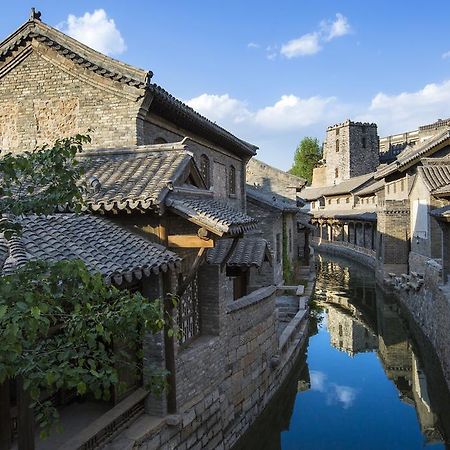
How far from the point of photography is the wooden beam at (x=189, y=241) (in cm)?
804

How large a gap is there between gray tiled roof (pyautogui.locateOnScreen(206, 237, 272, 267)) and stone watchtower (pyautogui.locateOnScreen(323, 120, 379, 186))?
48.5m

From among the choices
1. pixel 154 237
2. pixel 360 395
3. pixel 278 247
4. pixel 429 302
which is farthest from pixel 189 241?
pixel 278 247

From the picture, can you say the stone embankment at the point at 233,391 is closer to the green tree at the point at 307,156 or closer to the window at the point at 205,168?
the window at the point at 205,168

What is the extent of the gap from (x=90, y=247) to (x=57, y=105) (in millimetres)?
7897

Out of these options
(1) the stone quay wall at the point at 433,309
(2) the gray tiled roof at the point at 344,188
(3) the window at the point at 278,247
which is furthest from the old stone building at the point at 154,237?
(2) the gray tiled roof at the point at 344,188

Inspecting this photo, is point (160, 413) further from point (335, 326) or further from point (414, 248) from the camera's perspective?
point (414, 248)

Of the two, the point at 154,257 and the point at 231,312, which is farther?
the point at 231,312

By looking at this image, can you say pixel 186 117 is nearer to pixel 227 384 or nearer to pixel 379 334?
pixel 227 384

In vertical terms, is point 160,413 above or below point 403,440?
above

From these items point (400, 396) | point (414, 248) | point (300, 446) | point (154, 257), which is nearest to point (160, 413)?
point (154, 257)

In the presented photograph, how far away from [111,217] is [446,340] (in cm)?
1045

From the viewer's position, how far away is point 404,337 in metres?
18.9

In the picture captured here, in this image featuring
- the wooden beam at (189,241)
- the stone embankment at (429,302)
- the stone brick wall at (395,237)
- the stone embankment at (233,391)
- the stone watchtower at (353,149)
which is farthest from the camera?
the stone watchtower at (353,149)

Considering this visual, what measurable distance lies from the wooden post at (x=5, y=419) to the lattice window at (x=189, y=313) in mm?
3545
